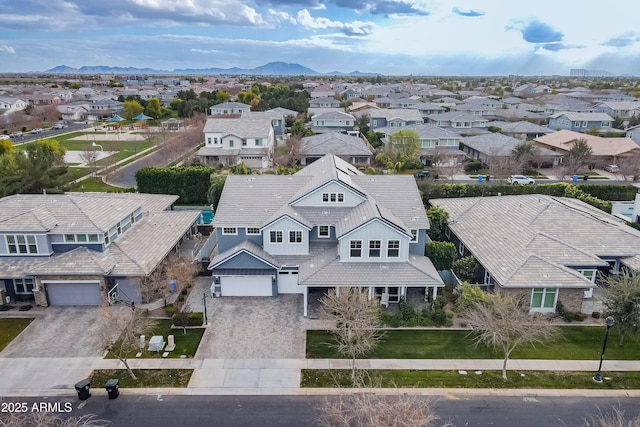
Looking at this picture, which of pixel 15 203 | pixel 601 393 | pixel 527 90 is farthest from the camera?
pixel 527 90

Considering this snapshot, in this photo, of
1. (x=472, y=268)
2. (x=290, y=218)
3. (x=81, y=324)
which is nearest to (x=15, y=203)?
(x=81, y=324)

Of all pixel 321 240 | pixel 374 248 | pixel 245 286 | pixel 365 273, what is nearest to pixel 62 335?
pixel 245 286

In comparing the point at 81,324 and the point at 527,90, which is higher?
the point at 527,90

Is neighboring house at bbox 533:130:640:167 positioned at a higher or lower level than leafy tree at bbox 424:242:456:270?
higher

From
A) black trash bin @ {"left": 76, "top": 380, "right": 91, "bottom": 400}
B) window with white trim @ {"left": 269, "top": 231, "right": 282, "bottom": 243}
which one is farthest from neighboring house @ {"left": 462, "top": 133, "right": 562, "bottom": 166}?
black trash bin @ {"left": 76, "top": 380, "right": 91, "bottom": 400}

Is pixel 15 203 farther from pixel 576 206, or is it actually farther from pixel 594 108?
pixel 594 108

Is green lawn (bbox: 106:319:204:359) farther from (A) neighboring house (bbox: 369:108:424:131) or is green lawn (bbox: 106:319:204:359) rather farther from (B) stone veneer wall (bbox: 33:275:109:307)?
(A) neighboring house (bbox: 369:108:424:131)

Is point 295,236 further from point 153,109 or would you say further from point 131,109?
point 131,109

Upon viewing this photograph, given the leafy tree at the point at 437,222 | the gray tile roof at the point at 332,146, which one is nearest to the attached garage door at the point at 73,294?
the leafy tree at the point at 437,222
